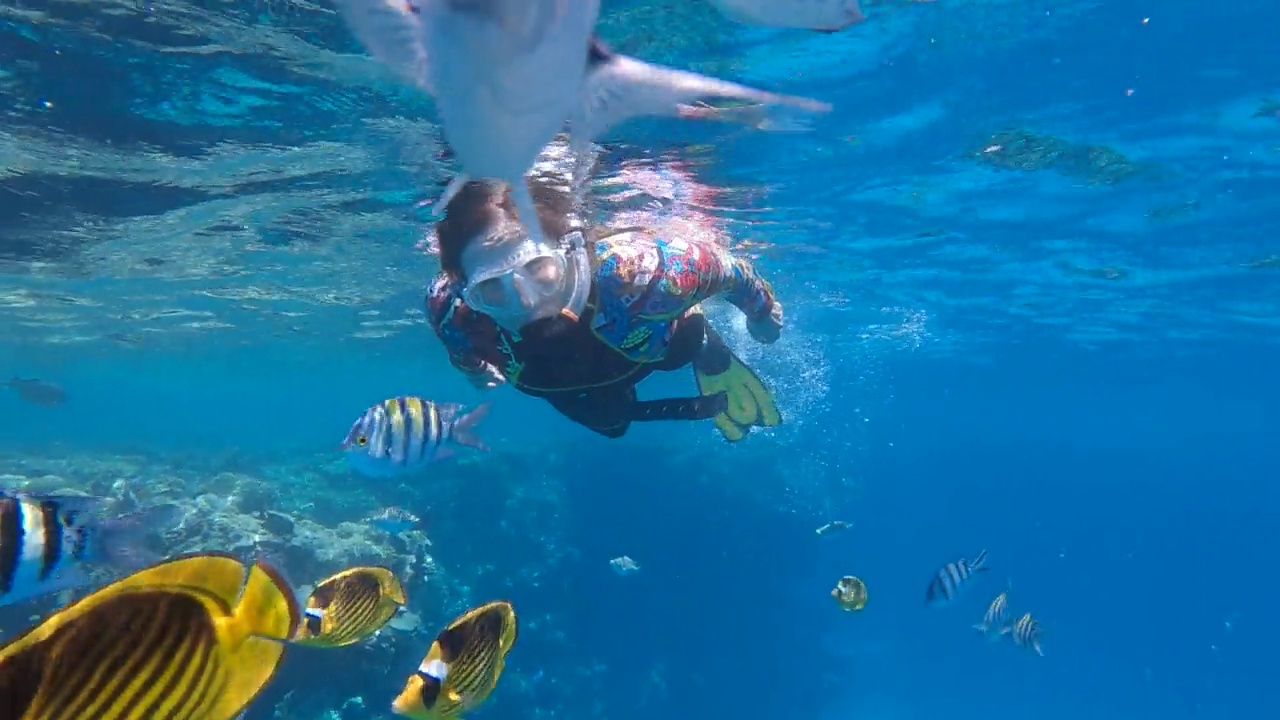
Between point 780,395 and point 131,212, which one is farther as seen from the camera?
point 780,395

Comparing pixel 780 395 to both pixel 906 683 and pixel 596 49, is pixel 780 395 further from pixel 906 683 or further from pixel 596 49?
pixel 596 49

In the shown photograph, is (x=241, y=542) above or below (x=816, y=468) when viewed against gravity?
above

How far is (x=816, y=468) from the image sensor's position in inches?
1272

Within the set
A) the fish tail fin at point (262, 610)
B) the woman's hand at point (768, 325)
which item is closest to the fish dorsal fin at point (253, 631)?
the fish tail fin at point (262, 610)

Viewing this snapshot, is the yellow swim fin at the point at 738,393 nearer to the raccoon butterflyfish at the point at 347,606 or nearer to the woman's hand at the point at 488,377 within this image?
the woman's hand at the point at 488,377

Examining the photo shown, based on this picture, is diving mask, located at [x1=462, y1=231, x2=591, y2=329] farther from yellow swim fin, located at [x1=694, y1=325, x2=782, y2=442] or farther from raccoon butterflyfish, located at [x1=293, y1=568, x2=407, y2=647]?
yellow swim fin, located at [x1=694, y1=325, x2=782, y2=442]

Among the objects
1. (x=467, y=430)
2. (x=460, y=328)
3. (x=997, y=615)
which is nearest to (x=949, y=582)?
(x=997, y=615)

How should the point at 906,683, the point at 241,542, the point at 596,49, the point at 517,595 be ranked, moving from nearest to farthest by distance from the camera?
1. the point at 596,49
2. the point at 241,542
3. the point at 517,595
4. the point at 906,683

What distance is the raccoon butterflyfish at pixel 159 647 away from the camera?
1191 millimetres

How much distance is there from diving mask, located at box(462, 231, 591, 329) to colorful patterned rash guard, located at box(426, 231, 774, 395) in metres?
A: 0.43

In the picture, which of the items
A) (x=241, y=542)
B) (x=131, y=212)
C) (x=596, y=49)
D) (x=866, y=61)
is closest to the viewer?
(x=596, y=49)

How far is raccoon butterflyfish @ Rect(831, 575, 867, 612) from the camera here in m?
9.60

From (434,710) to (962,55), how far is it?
1104cm

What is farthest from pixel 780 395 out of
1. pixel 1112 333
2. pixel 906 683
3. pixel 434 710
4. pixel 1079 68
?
pixel 434 710
